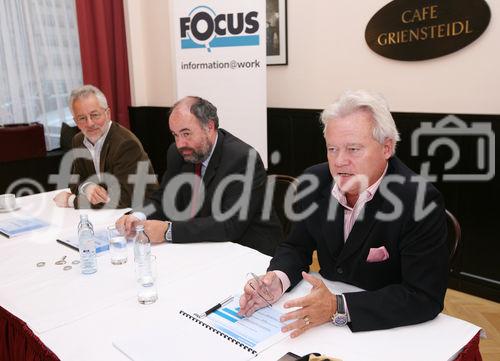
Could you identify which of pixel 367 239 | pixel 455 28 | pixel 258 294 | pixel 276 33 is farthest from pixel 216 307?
pixel 276 33

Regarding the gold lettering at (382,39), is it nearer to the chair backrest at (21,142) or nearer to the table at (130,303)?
the table at (130,303)

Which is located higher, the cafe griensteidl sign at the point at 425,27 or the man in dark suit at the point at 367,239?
the cafe griensteidl sign at the point at 425,27

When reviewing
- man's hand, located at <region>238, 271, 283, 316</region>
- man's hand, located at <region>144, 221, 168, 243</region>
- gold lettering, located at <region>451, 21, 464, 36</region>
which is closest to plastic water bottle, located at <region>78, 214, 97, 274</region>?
man's hand, located at <region>144, 221, 168, 243</region>

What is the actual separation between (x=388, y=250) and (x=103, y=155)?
2061mm

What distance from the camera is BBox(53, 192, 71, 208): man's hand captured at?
2.71m

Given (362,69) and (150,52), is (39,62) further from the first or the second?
(362,69)

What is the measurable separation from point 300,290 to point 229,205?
793 mm

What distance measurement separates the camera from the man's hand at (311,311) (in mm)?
1286

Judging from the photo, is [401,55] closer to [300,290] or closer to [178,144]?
[178,144]

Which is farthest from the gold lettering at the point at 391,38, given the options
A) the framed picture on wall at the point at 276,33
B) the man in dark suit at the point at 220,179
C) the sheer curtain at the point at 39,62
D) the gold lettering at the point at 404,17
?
the sheer curtain at the point at 39,62

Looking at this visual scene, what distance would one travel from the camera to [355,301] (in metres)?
1.34

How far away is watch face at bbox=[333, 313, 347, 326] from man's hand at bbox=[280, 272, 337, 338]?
2 centimetres

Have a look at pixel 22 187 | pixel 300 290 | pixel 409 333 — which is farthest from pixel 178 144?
pixel 22 187

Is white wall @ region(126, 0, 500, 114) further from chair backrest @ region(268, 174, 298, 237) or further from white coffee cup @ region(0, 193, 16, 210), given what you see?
white coffee cup @ region(0, 193, 16, 210)
